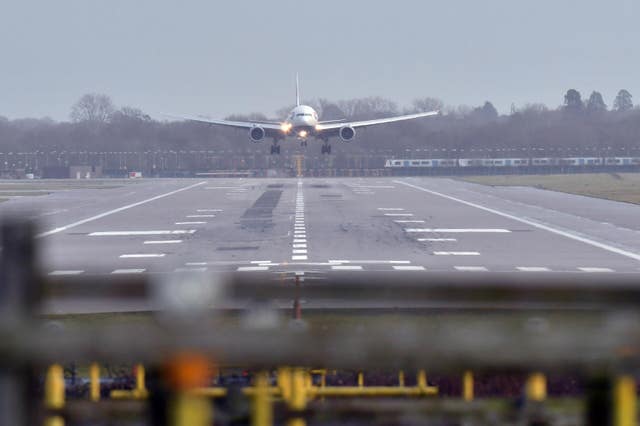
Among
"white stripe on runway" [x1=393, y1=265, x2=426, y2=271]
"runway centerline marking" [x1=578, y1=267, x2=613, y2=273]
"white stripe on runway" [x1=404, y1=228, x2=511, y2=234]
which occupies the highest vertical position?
"white stripe on runway" [x1=393, y1=265, x2=426, y2=271]

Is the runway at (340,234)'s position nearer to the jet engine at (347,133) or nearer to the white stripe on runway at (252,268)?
the white stripe on runway at (252,268)

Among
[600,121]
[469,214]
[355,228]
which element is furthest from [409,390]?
[600,121]

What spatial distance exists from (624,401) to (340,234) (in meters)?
36.6

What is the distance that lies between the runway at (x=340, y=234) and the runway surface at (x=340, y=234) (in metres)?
0.05

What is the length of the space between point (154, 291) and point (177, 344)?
0.34 metres

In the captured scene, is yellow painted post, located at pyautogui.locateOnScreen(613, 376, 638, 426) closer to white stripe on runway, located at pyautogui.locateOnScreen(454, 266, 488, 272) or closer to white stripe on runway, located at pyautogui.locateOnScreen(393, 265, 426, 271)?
white stripe on runway, located at pyautogui.locateOnScreen(454, 266, 488, 272)

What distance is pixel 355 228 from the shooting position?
4247 centimetres

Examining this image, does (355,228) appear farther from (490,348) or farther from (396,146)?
(396,146)

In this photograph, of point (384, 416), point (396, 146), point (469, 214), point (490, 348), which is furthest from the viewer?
point (396, 146)

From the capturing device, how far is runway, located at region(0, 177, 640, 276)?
29.0 m

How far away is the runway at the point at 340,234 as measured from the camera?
95.3 feet

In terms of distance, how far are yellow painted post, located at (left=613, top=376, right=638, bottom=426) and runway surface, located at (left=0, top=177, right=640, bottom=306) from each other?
58.1 feet

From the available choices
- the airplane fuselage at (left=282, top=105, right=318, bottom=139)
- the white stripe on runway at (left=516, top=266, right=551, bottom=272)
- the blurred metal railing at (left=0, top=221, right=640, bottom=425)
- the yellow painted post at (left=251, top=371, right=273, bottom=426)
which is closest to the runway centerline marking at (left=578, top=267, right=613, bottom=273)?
the white stripe on runway at (left=516, top=266, right=551, bottom=272)

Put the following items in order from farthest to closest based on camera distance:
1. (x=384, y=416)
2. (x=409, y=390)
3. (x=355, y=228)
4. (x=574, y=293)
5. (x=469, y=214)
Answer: (x=469, y=214)
(x=355, y=228)
(x=409, y=390)
(x=384, y=416)
(x=574, y=293)
